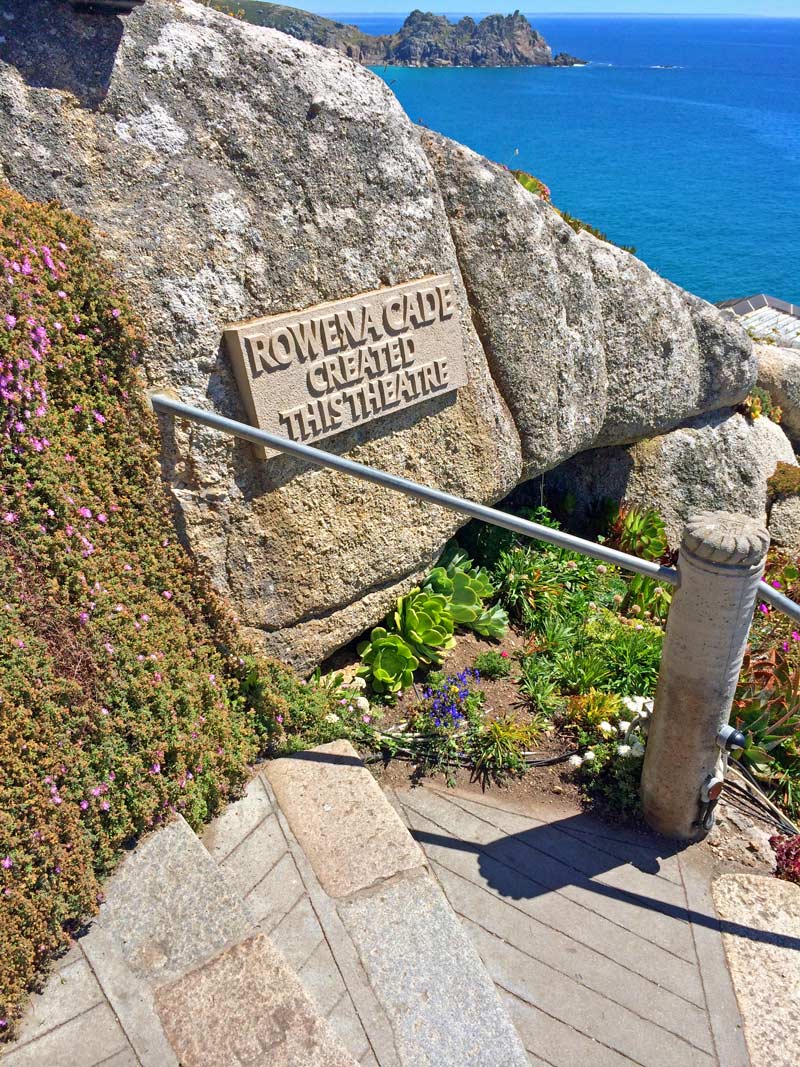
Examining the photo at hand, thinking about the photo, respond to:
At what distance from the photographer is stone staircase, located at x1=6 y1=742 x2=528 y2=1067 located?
8.56ft

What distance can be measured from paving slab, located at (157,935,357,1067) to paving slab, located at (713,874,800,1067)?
5.27ft

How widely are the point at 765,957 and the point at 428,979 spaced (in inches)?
57.9

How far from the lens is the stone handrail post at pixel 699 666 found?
3.36 metres

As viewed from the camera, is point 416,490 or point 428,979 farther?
point 416,490

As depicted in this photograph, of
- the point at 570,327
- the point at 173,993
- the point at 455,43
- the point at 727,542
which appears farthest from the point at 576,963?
the point at 455,43

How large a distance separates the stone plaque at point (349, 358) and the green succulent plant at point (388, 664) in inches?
50.7

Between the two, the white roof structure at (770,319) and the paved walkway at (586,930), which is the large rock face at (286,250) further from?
the white roof structure at (770,319)

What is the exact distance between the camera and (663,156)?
50.8 metres

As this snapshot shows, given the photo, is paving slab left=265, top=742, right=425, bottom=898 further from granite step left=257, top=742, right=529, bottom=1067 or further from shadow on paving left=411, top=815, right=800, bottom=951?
shadow on paving left=411, top=815, right=800, bottom=951

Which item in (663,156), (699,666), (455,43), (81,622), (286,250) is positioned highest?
(455,43)

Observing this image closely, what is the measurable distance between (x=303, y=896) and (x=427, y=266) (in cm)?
348

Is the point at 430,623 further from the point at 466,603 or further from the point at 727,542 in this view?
the point at 727,542

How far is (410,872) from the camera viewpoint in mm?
3371

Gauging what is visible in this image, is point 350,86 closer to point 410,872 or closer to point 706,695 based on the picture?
point 706,695
